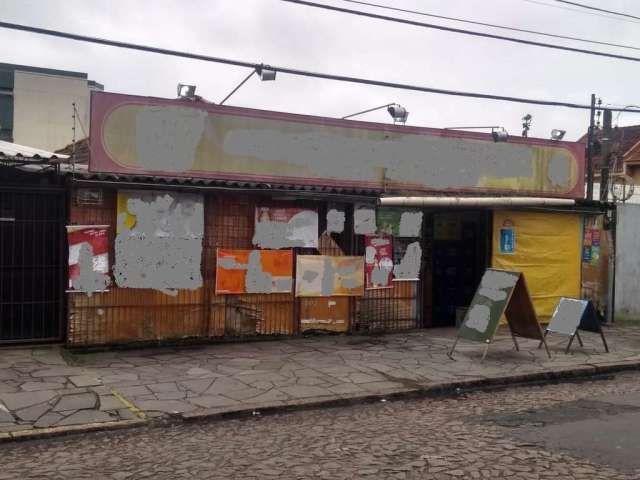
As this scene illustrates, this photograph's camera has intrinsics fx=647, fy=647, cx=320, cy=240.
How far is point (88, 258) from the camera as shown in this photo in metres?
9.45

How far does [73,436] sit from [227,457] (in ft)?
5.59

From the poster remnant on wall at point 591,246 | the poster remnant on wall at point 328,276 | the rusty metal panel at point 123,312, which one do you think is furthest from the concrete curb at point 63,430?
the poster remnant on wall at point 591,246

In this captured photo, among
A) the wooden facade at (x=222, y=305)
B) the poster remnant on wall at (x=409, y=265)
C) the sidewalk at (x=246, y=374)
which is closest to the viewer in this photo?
Result: the sidewalk at (x=246, y=374)

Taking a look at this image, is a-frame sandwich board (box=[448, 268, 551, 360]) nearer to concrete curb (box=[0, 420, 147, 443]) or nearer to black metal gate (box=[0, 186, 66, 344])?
concrete curb (box=[0, 420, 147, 443])

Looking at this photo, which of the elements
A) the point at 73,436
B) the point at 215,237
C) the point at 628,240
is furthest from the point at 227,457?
the point at 628,240

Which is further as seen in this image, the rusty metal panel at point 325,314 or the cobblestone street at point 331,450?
the rusty metal panel at point 325,314

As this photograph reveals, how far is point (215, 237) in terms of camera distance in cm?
1044

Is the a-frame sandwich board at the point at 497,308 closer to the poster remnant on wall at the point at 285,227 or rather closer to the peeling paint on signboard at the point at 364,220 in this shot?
the peeling paint on signboard at the point at 364,220

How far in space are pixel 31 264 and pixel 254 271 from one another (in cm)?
335

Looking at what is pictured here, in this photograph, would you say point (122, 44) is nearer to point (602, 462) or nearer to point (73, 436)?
point (73, 436)

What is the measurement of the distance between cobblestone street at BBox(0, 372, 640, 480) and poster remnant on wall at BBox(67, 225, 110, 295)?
362cm

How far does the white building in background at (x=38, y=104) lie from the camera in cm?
2730

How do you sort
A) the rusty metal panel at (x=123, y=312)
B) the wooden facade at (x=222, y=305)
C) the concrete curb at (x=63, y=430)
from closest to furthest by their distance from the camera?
1. the concrete curb at (x=63, y=430)
2. the rusty metal panel at (x=123, y=312)
3. the wooden facade at (x=222, y=305)

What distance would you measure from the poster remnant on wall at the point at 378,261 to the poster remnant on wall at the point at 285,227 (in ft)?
3.50
